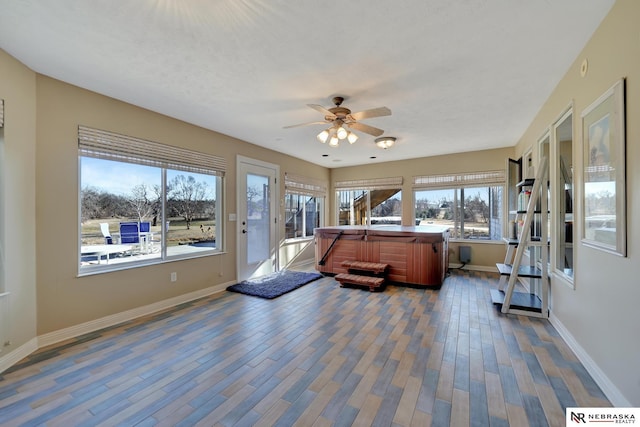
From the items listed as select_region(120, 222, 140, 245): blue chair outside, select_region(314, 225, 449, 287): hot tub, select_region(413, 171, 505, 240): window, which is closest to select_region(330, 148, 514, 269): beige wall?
select_region(413, 171, 505, 240): window

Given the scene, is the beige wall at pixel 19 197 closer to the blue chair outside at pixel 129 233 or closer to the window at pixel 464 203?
the blue chair outside at pixel 129 233

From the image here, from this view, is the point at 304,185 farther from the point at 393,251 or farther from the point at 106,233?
the point at 106,233

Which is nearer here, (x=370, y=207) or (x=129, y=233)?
(x=129, y=233)

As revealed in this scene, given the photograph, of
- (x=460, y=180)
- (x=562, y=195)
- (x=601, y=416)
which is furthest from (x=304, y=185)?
(x=601, y=416)

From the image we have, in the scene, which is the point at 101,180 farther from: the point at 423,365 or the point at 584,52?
the point at 584,52

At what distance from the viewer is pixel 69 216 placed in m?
2.65

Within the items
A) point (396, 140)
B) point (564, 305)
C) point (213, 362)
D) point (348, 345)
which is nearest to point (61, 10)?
point (213, 362)

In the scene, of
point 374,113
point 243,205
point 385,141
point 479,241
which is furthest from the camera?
point 479,241

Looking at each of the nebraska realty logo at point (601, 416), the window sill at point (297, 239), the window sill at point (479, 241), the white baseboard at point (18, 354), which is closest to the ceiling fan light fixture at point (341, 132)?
the nebraska realty logo at point (601, 416)

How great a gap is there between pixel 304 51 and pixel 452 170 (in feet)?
15.2

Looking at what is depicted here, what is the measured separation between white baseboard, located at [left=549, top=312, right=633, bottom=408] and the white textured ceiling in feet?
7.74

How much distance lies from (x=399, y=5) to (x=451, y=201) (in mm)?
4917

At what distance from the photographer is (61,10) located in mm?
1687

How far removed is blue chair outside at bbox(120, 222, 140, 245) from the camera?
3.14m
